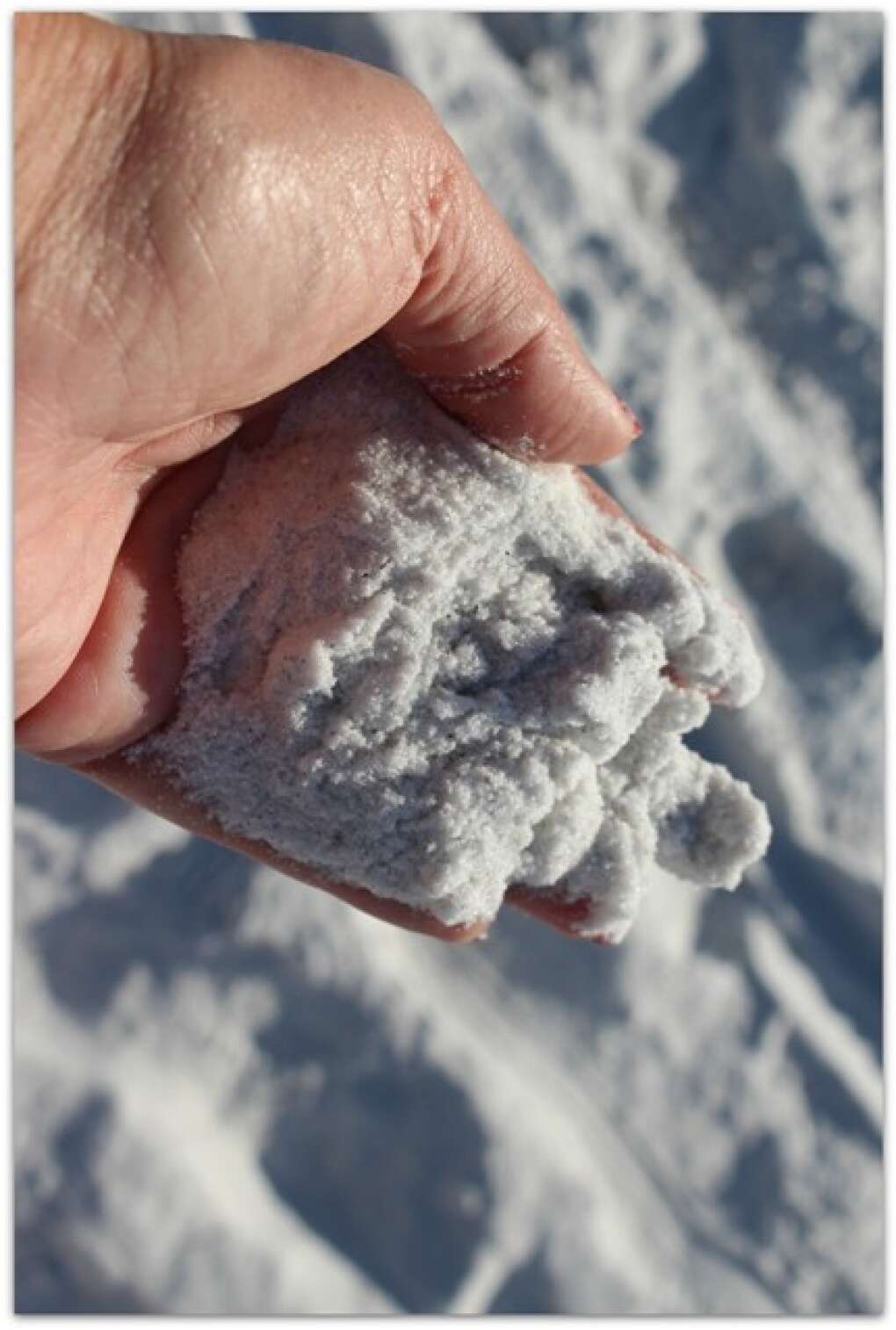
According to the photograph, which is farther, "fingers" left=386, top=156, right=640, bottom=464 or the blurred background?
the blurred background

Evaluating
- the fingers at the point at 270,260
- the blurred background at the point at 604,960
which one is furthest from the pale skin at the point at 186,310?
the blurred background at the point at 604,960

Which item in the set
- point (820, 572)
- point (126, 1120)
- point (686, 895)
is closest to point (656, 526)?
point (820, 572)

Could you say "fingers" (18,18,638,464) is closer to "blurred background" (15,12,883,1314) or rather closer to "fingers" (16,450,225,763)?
"fingers" (16,450,225,763)

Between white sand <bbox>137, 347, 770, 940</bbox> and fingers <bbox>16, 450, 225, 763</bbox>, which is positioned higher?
white sand <bbox>137, 347, 770, 940</bbox>

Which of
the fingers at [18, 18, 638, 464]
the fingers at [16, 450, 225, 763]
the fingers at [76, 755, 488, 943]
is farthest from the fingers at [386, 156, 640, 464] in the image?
the fingers at [76, 755, 488, 943]

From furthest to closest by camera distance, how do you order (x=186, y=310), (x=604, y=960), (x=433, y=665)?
(x=604, y=960) → (x=433, y=665) → (x=186, y=310)

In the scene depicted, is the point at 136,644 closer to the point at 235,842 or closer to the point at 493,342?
the point at 235,842

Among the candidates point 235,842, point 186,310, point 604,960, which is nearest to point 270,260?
point 186,310
